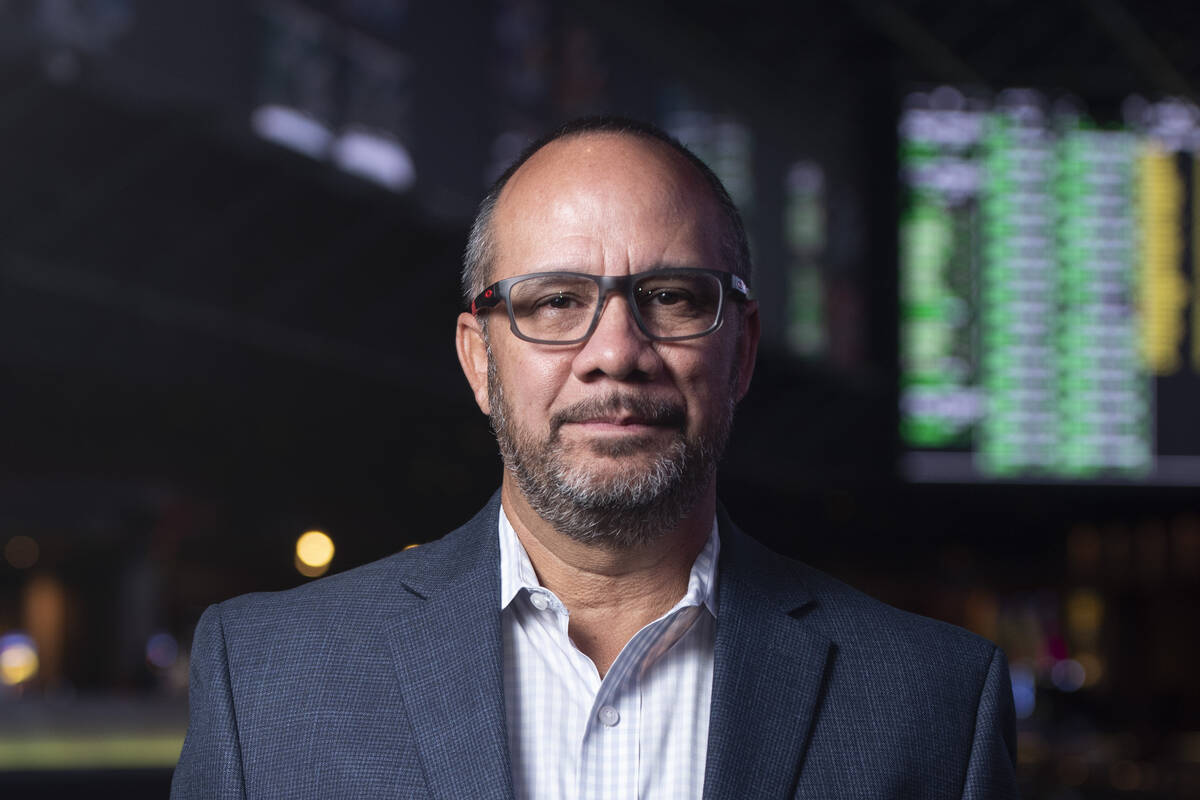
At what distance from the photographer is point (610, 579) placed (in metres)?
1.44

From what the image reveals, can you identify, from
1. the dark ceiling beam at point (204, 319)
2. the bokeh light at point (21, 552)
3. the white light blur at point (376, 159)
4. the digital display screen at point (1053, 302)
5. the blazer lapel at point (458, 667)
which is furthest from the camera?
the bokeh light at point (21, 552)

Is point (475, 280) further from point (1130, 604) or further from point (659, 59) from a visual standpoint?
point (1130, 604)

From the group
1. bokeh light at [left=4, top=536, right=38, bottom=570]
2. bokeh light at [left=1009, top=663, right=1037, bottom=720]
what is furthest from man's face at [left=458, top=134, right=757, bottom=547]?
bokeh light at [left=4, top=536, right=38, bottom=570]

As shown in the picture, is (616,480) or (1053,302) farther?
(1053,302)

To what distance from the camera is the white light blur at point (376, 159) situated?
20.0 feet

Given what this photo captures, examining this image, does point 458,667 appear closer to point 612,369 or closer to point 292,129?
point 612,369

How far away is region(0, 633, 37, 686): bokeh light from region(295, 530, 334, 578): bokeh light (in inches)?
106

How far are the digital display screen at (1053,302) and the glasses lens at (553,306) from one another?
8.27m

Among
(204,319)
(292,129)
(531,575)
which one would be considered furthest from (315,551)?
(531,575)

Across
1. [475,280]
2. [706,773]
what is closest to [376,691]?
[706,773]

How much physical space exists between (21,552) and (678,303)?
13.1 metres

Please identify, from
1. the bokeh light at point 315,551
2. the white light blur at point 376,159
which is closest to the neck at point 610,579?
the white light blur at point 376,159

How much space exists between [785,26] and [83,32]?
7.62m

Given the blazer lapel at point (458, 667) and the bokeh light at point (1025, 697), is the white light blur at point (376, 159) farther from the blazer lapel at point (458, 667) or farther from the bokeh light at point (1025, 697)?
the bokeh light at point (1025, 697)
